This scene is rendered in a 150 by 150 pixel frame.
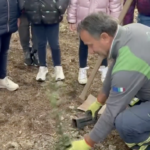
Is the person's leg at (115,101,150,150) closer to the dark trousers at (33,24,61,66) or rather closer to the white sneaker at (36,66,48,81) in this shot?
the dark trousers at (33,24,61,66)

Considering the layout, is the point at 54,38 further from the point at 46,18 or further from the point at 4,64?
the point at 4,64

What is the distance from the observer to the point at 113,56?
2.25m

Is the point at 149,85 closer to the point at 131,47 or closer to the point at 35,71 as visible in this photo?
the point at 131,47

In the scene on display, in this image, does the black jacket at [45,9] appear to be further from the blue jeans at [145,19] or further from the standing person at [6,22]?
the blue jeans at [145,19]

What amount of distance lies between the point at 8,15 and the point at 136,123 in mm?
1481

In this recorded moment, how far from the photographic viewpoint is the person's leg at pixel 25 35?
377 centimetres

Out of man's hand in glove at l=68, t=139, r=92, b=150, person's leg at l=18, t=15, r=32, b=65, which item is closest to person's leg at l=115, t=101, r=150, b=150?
man's hand in glove at l=68, t=139, r=92, b=150

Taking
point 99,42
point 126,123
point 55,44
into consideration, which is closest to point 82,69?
point 55,44

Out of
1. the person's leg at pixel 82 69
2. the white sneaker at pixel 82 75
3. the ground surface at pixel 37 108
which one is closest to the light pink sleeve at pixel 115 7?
the person's leg at pixel 82 69

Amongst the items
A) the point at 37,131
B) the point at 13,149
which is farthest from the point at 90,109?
the point at 13,149

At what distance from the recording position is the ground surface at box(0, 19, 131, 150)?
2818 mm

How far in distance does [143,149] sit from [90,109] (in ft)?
1.91

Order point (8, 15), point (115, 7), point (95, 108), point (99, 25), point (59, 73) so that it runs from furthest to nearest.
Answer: point (59, 73)
point (115, 7)
point (8, 15)
point (95, 108)
point (99, 25)

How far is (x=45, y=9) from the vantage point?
10.4ft
